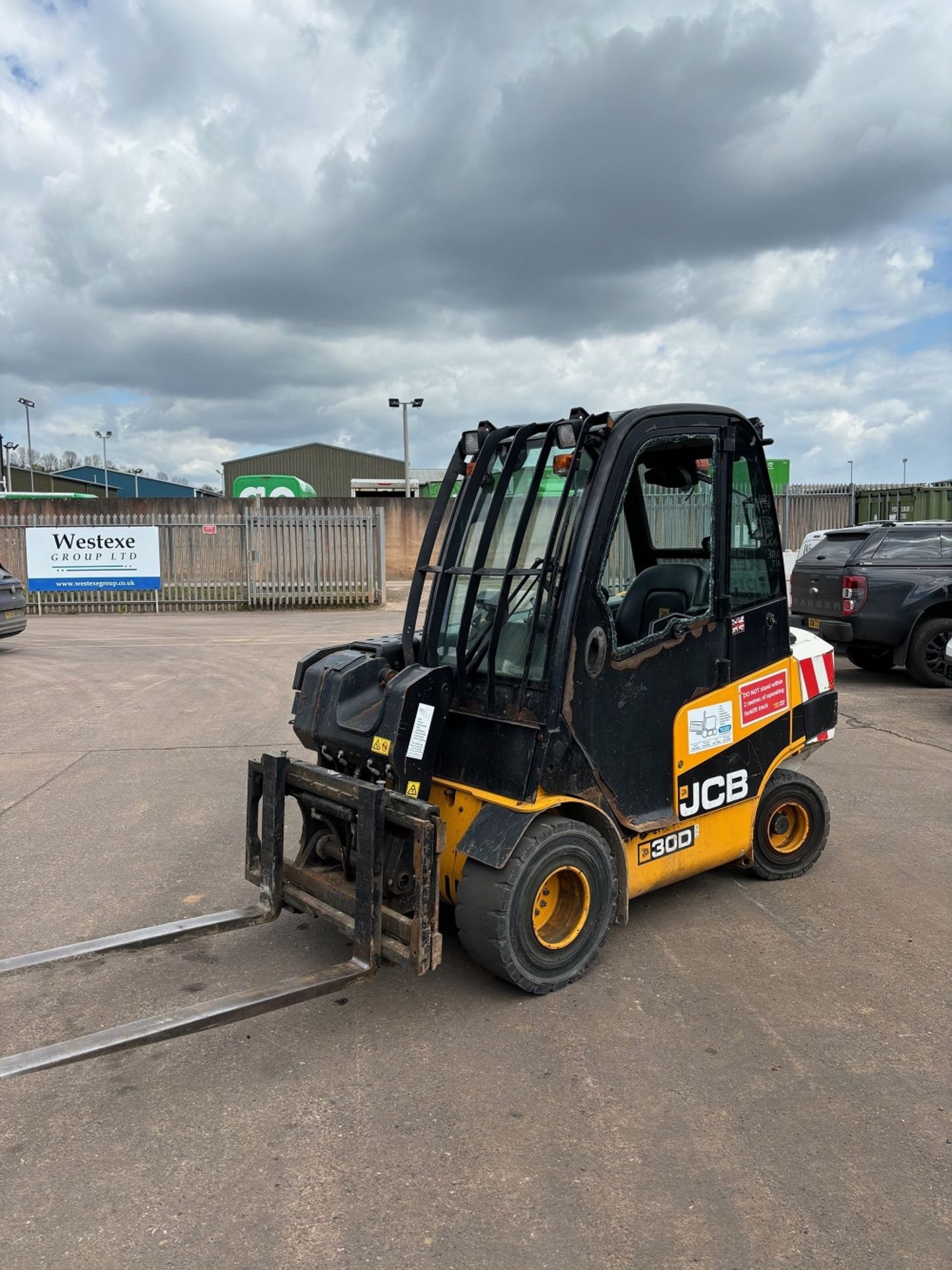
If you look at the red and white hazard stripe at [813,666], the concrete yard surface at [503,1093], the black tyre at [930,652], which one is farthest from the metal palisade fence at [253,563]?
the red and white hazard stripe at [813,666]

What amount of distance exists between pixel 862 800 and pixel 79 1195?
560 centimetres

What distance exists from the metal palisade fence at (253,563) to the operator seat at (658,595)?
17425 millimetres

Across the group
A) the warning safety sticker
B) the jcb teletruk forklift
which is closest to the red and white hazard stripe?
the jcb teletruk forklift

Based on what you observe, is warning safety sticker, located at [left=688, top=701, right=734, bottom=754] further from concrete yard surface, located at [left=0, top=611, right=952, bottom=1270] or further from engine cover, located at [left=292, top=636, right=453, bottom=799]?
engine cover, located at [left=292, top=636, right=453, bottom=799]

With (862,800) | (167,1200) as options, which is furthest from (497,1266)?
(862,800)

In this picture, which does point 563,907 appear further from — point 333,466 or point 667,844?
point 333,466

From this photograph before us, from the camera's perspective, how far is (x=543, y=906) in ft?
12.6

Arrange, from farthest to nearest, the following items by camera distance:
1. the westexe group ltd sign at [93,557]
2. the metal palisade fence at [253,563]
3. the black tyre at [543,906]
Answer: the metal palisade fence at [253,563] < the westexe group ltd sign at [93,557] < the black tyre at [543,906]

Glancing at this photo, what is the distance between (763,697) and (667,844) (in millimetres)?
946

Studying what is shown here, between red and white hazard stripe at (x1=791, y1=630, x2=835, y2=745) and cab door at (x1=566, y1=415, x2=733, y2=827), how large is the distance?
0.78 metres

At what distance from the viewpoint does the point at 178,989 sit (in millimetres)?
3879

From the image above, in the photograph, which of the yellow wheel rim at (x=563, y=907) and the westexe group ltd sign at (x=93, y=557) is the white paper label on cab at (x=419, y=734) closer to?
the yellow wheel rim at (x=563, y=907)

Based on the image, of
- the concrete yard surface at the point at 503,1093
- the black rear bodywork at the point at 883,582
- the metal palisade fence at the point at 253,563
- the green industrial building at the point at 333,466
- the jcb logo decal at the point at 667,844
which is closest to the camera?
the concrete yard surface at the point at 503,1093

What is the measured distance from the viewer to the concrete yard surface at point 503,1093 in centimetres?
251
